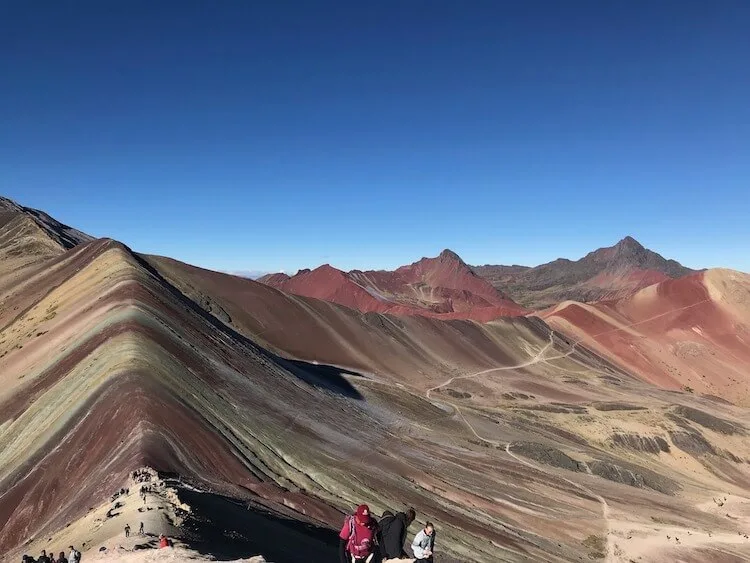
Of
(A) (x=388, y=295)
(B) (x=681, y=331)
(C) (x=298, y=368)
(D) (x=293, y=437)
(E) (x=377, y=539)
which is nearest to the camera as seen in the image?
(E) (x=377, y=539)

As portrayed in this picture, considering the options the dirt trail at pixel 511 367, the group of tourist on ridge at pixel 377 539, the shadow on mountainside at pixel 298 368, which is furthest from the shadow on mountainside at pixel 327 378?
the group of tourist on ridge at pixel 377 539

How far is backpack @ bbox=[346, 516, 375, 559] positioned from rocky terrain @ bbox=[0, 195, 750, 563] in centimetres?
309

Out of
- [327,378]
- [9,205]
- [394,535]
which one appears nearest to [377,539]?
[394,535]

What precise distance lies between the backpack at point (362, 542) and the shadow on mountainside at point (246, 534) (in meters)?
2.88

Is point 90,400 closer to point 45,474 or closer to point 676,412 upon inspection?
point 45,474

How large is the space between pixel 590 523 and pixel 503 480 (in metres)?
5.72

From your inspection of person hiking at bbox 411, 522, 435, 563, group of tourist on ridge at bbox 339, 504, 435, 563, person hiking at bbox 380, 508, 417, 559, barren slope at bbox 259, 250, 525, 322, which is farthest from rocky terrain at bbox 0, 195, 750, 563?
barren slope at bbox 259, 250, 525, 322

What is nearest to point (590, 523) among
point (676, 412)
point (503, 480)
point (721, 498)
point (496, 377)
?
point (503, 480)

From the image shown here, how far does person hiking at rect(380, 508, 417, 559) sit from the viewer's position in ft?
29.5

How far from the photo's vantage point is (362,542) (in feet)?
29.0

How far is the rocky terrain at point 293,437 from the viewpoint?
54.1ft

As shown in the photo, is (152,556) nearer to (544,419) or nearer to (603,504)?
(603,504)

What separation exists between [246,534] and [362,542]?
17.1 feet

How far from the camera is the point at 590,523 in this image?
32094 mm
